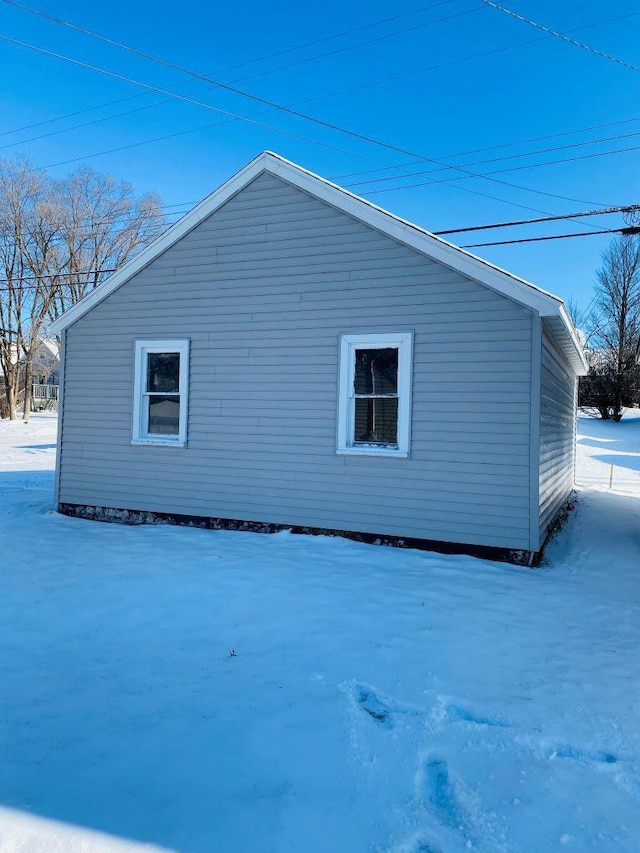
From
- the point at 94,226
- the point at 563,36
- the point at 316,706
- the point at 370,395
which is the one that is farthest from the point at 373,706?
the point at 94,226

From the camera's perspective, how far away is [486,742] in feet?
9.43

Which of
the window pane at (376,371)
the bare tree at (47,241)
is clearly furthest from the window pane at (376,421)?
the bare tree at (47,241)

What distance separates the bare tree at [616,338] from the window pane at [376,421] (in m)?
29.3

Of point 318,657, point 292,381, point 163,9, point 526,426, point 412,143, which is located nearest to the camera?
point 318,657

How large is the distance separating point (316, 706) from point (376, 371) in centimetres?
486

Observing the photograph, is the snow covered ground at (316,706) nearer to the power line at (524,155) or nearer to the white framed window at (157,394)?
the white framed window at (157,394)

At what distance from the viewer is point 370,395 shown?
724cm

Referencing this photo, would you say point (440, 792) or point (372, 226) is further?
point (372, 226)

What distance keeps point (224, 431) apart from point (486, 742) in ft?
19.3

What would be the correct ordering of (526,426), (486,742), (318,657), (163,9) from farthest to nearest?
(163,9) < (526,426) < (318,657) < (486,742)

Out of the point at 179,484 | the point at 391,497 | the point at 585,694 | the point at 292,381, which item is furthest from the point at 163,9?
the point at 585,694

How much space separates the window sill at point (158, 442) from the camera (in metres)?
8.33

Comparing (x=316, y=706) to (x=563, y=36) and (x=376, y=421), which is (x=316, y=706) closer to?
(x=376, y=421)

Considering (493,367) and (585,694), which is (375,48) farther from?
(585,694)
